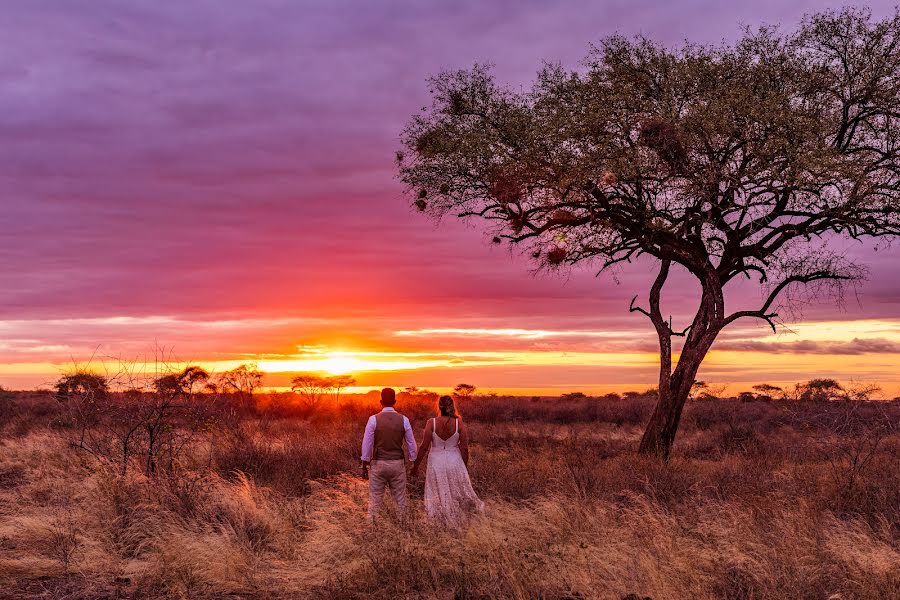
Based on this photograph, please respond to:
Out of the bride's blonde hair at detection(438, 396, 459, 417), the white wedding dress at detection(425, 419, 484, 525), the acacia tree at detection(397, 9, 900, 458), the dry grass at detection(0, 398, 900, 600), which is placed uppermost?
the acacia tree at detection(397, 9, 900, 458)

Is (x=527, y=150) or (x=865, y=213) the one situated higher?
(x=527, y=150)

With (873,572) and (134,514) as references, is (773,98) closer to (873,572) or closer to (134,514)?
(873,572)

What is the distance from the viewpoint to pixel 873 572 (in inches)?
319

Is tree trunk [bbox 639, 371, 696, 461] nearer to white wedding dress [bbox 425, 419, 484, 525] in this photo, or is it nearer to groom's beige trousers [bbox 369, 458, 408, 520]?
white wedding dress [bbox 425, 419, 484, 525]

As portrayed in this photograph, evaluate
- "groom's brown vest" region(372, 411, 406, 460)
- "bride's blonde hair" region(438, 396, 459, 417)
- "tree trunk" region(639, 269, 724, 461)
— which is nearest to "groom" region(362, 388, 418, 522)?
"groom's brown vest" region(372, 411, 406, 460)

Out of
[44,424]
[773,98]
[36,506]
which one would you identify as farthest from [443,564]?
[44,424]

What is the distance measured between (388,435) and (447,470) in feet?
3.24

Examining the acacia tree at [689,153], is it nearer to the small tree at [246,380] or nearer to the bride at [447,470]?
the bride at [447,470]

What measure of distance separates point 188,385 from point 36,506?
323cm

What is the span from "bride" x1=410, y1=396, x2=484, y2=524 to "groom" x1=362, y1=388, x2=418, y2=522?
1.06ft

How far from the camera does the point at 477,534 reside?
9.49 meters

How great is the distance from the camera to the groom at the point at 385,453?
10.7 m

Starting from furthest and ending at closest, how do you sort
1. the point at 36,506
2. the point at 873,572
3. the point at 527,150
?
the point at 527,150, the point at 36,506, the point at 873,572

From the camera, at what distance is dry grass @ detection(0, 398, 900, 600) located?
314 inches
